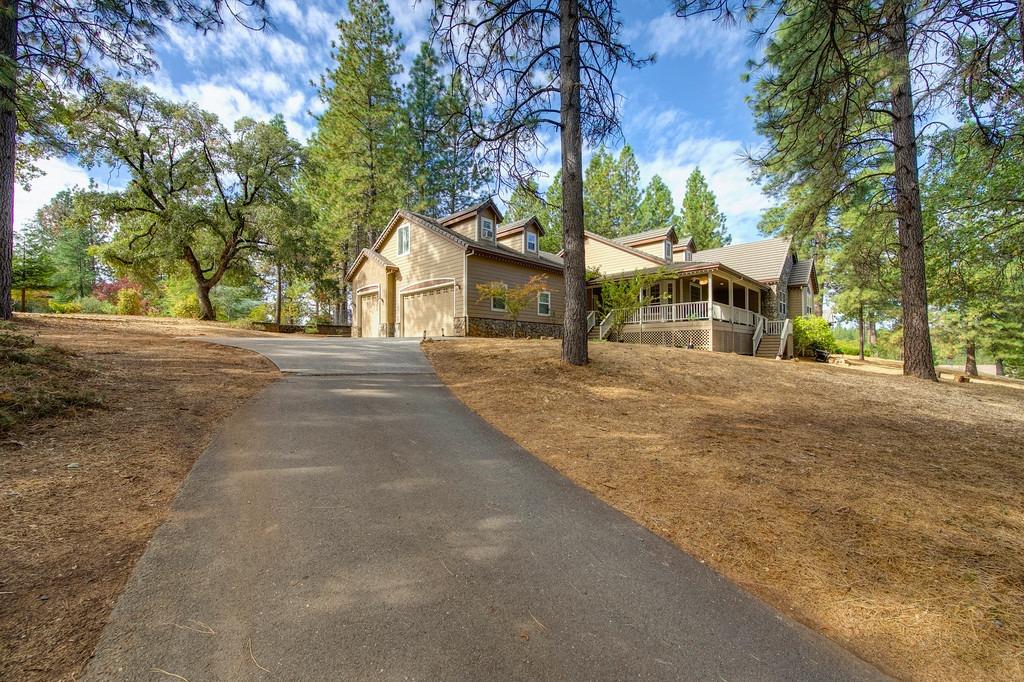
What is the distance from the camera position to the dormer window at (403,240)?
19936 millimetres

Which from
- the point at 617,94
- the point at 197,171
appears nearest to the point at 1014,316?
the point at 617,94

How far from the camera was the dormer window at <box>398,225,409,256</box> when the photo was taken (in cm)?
1994

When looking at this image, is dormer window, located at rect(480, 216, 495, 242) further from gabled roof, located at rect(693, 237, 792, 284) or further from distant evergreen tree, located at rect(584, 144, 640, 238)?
distant evergreen tree, located at rect(584, 144, 640, 238)

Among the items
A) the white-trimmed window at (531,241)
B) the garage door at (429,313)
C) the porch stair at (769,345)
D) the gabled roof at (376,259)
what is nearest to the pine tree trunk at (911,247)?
the porch stair at (769,345)

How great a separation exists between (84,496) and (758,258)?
28345 millimetres

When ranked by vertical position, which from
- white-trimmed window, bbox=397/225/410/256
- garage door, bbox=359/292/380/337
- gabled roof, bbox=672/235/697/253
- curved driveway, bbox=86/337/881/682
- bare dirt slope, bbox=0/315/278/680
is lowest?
curved driveway, bbox=86/337/881/682

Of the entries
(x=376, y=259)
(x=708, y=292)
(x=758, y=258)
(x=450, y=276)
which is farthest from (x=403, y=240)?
(x=758, y=258)

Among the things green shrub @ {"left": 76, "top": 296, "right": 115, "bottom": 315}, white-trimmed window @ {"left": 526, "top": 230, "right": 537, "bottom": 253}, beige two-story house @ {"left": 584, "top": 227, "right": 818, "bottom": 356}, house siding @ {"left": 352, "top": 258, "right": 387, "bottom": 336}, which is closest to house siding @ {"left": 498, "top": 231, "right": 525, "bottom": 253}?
white-trimmed window @ {"left": 526, "top": 230, "right": 537, "bottom": 253}

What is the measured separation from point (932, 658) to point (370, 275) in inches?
874

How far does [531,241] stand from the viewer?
2155 cm

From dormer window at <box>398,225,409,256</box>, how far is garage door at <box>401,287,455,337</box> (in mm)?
2219

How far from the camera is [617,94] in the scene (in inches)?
342

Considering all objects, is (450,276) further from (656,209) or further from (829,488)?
(656,209)

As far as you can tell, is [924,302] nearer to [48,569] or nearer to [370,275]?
[48,569]
